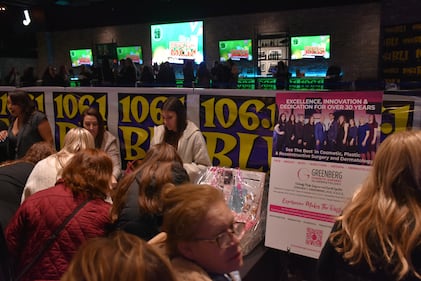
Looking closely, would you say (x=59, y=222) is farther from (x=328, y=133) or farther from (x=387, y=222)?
(x=328, y=133)

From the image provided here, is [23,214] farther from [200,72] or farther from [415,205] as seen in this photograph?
[200,72]

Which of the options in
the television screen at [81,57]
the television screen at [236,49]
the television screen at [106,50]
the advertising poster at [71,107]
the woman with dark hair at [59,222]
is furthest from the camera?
the television screen at [81,57]

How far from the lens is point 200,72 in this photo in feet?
33.0

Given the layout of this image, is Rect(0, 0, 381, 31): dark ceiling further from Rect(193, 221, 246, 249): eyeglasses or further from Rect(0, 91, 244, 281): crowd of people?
Rect(193, 221, 246, 249): eyeglasses

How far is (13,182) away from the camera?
9.02 ft

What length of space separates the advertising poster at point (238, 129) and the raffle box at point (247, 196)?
11.2 inches

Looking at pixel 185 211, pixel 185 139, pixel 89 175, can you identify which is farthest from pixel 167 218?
pixel 185 139

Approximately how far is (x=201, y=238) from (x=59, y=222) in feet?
3.59

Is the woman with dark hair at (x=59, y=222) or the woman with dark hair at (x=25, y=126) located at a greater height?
the woman with dark hair at (x=25, y=126)

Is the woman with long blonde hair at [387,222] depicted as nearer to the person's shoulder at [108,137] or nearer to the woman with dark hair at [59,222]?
the woman with dark hair at [59,222]

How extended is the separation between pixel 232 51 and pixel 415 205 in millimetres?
11149

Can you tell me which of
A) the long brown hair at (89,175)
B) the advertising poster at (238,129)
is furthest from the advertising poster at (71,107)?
the long brown hair at (89,175)

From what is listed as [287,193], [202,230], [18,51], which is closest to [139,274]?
[202,230]

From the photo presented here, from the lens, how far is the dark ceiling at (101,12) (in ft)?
38.3
